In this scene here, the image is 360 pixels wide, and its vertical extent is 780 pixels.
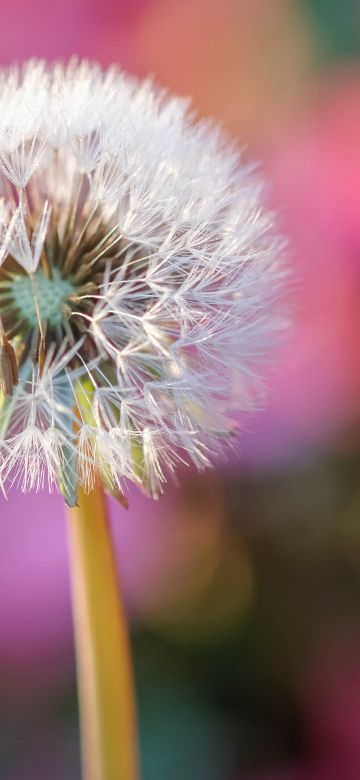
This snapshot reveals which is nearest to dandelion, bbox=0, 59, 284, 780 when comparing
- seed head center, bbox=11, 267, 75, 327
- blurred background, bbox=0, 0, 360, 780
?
seed head center, bbox=11, 267, 75, 327

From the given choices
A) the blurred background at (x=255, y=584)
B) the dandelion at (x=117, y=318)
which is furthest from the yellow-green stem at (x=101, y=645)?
the blurred background at (x=255, y=584)

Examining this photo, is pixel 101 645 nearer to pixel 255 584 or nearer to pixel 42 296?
pixel 42 296

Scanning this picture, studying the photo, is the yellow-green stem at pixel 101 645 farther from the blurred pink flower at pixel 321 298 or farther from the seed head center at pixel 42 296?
the blurred pink flower at pixel 321 298

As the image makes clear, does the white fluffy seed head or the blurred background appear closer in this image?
the white fluffy seed head

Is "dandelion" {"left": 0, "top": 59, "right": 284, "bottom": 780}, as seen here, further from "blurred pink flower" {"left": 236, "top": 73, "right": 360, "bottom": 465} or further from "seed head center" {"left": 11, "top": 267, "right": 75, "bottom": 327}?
"blurred pink flower" {"left": 236, "top": 73, "right": 360, "bottom": 465}

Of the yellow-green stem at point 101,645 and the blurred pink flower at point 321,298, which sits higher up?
the blurred pink flower at point 321,298

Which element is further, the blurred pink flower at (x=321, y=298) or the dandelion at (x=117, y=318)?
the blurred pink flower at (x=321, y=298)

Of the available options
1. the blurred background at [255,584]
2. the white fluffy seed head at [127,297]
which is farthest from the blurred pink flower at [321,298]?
the white fluffy seed head at [127,297]

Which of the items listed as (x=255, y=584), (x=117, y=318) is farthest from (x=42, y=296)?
(x=255, y=584)
